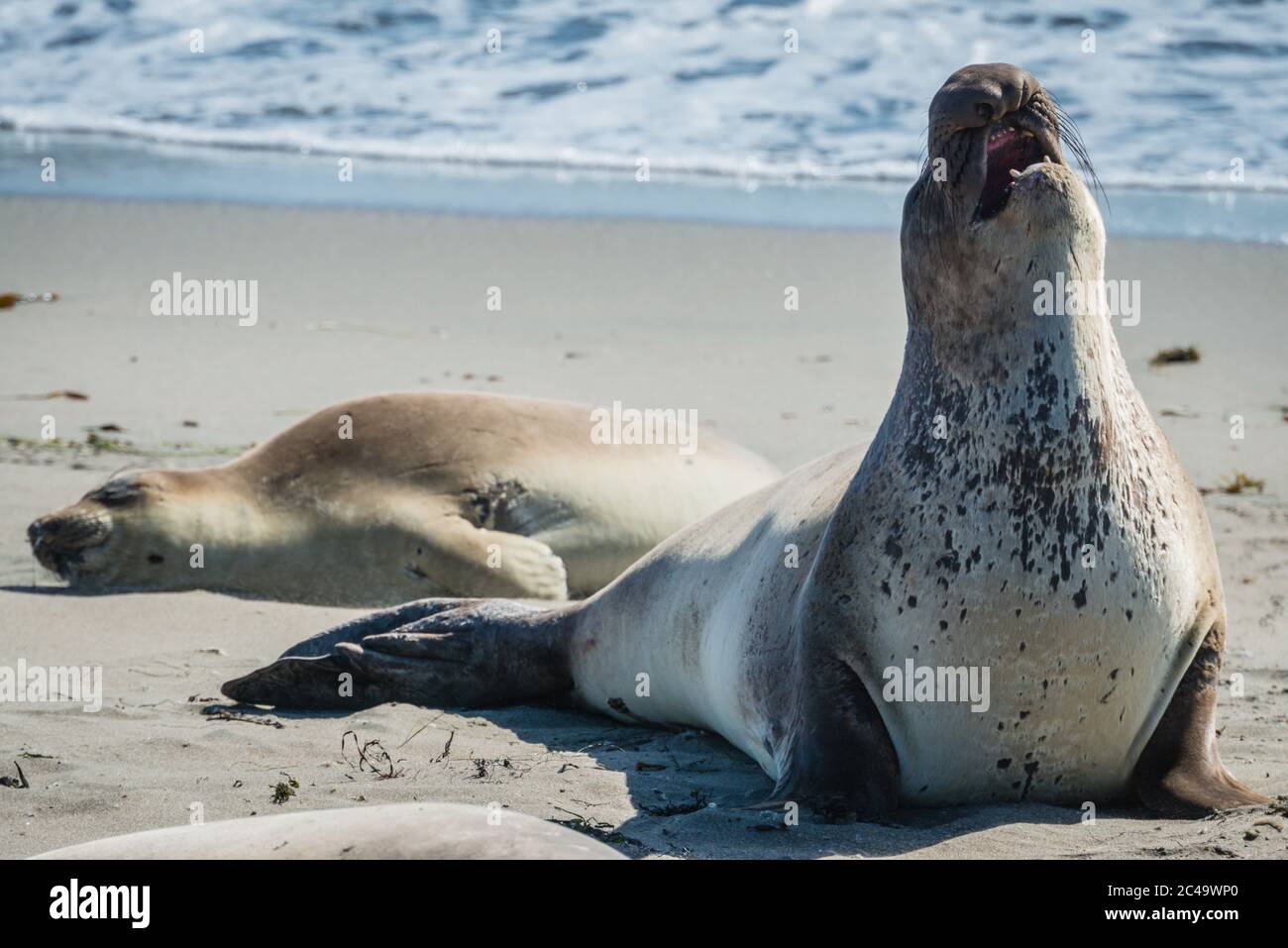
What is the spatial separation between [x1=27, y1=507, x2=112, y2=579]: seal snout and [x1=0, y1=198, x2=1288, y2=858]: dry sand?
14 centimetres

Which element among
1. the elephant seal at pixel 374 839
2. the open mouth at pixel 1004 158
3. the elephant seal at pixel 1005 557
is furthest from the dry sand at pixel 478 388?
the open mouth at pixel 1004 158

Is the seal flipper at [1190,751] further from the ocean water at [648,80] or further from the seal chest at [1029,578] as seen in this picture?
the ocean water at [648,80]

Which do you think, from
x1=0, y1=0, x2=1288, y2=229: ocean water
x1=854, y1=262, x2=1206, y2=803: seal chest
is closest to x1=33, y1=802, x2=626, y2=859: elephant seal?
x1=854, y1=262, x2=1206, y2=803: seal chest

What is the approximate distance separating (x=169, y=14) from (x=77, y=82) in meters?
2.61

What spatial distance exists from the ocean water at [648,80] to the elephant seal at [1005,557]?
473 inches

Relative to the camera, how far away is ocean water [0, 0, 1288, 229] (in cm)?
1656

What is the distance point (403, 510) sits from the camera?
21.1ft

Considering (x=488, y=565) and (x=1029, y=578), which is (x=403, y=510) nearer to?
(x=488, y=565)

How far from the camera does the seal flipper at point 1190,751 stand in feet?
11.7

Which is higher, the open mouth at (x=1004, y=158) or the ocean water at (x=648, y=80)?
the ocean water at (x=648, y=80)

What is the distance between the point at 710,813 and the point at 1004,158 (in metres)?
1.48

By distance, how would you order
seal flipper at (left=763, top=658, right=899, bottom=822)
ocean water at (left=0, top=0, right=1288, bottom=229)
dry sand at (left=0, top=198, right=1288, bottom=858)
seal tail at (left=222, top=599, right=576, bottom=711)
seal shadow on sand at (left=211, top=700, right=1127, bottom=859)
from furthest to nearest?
ocean water at (left=0, top=0, right=1288, bottom=229) < seal tail at (left=222, top=599, right=576, bottom=711) < dry sand at (left=0, top=198, right=1288, bottom=858) < seal flipper at (left=763, top=658, right=899, bottom=822) < seal shadow on sand at (left=211, top=700, right=1127, bottom=859)

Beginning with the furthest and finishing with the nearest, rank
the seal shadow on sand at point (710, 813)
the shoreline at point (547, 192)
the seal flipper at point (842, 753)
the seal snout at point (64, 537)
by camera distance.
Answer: the shoreline at point (547, 192) → the seal snout at point (64, 537) → the seal flipper at point (842, 753) → the seal shadow on sand at point (710, 813)

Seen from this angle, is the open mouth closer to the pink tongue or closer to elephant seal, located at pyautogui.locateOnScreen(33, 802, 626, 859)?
the pink tongue
